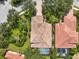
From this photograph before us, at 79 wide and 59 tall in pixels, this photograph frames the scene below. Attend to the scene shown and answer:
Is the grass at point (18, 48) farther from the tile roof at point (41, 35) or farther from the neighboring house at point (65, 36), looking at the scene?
the neighboring house at point (65, 36)

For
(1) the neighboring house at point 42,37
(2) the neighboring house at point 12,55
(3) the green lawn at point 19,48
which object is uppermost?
(1) the neighboring house at point 42,37

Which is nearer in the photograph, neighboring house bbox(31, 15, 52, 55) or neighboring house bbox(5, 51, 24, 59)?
neighboring house bbox(5, 51, 24, 59)

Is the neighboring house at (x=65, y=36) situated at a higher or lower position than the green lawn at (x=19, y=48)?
higher

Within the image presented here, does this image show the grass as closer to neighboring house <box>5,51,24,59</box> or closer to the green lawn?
the green lawn

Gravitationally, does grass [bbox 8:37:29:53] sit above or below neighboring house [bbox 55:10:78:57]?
below

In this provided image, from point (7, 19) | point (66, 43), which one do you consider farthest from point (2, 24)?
point (66, 43)

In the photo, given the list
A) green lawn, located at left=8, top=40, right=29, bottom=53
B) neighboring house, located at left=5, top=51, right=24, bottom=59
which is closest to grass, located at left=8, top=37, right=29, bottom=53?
green lawn, located at left=8, top=40, right=29, bottom=53

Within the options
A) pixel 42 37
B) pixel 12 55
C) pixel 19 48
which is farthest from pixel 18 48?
pixel 42 37

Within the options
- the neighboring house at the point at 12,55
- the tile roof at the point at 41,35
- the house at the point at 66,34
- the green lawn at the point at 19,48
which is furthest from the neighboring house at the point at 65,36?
the neighboring house at the point at 12,55

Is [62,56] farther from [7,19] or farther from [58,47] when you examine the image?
[7,19]
